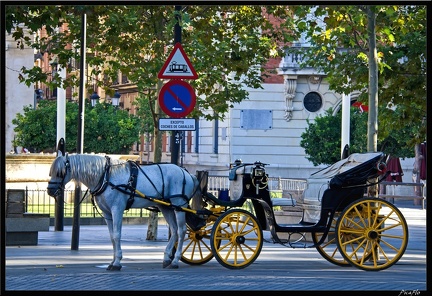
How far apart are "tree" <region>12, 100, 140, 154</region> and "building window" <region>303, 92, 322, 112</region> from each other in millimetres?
8612

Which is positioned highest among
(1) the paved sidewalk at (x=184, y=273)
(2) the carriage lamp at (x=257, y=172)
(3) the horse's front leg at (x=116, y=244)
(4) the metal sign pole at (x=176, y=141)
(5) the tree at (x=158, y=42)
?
(5) the tree at (x=158, y=42)

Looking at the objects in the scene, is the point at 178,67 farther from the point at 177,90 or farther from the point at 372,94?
the point at 372,94

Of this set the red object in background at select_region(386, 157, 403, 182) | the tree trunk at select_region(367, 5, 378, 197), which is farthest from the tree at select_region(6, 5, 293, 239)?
the red object in background at select_region(386, 157, 403, 182)

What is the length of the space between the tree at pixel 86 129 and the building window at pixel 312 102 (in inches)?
339

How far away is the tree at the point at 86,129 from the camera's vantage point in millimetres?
55156

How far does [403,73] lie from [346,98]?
29.6 ft

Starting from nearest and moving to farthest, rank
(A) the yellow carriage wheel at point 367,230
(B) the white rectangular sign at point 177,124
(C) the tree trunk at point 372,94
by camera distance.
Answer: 1. (A) the yellow carriage wheel at point 367,230
2. (B) the white rectangular sign at point 177,124
3. (C) the tree trunk at point 372,94

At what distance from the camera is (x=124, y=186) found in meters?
16.1

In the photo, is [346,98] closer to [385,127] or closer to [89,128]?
[385,127]

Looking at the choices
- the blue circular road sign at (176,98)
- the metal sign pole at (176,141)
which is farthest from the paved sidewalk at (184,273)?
the blue circular road sign at (176,98)

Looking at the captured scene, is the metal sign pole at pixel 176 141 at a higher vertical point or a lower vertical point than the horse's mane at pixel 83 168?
higher

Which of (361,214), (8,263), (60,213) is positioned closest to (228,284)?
(361,214)

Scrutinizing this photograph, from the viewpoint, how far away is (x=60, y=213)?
27859 mm

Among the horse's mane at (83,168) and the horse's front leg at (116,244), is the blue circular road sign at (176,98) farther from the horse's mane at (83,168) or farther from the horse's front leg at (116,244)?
the horse's front leg at (116,244)
